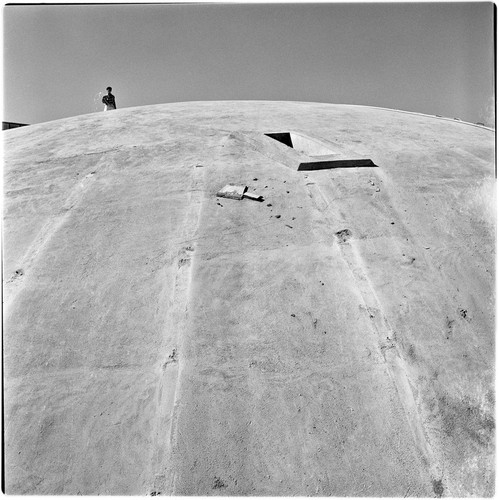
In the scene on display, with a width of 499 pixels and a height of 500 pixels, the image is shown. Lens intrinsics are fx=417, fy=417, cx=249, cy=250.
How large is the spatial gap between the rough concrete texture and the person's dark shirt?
3.25 meters

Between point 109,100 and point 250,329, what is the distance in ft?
22.0

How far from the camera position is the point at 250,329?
3490 millimetres

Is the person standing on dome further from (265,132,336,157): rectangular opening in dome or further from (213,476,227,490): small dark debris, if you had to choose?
(213,476,227,490): small dark debris

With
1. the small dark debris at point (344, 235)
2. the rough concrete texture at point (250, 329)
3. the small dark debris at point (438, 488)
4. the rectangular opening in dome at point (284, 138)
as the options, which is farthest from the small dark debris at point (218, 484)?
the rectangular opening in dome at point (284, 138)

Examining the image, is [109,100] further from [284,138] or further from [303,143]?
[303,143]

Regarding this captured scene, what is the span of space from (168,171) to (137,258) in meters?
1.70

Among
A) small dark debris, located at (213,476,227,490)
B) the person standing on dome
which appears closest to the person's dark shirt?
the person standing on dome

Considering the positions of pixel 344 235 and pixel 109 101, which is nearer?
pixel 344 235

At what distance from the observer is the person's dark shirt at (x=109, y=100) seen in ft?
26.8

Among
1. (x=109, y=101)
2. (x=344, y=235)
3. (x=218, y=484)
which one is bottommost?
(x=218, y=484)

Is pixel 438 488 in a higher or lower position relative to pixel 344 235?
lower

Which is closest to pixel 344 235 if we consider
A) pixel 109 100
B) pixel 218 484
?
pixel 218 484

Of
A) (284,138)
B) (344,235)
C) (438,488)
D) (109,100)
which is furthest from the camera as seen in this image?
(109,100)

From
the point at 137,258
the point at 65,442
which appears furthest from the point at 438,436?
the point at 137,258
